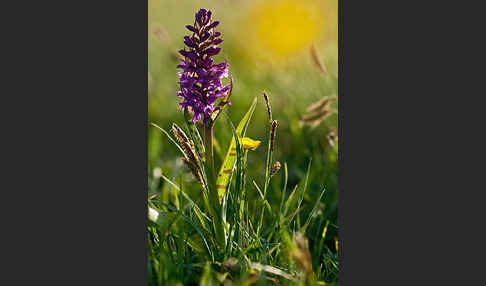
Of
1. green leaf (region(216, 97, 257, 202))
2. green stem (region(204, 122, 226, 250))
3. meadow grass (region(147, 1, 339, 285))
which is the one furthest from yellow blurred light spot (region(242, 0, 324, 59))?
green stem (region(204, 122, 226, 250))

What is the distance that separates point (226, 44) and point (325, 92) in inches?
107

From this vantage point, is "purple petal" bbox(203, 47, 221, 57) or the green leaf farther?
the green leaf

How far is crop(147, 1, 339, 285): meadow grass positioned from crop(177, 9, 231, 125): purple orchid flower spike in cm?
17

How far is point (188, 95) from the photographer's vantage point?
2.54m

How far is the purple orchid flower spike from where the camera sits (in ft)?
8.23

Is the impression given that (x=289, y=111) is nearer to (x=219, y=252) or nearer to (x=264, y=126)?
(x=264, y=126)

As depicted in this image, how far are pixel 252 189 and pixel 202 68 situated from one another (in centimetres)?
140

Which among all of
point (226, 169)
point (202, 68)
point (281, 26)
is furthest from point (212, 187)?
point (281, 26)

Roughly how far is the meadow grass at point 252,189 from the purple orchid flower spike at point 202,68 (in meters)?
0.17

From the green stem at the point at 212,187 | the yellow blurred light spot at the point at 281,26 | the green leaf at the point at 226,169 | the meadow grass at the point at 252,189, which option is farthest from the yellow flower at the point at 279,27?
the green stem at the point at 212,187

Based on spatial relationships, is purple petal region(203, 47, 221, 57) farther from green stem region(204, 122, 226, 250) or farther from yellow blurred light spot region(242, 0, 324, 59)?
yellow blurred light spot region(242, 0, 324, 59)

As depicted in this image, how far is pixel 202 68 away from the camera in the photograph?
250cm

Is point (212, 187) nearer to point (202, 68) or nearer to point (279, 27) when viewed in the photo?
point (202, 68)

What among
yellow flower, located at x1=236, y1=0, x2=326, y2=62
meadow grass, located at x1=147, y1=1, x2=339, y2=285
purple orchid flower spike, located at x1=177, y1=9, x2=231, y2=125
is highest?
yellow flower, located at x1=236, y1=0, x2=326, y2=62
